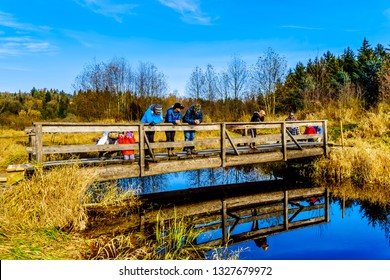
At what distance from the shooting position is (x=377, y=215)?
793 cm

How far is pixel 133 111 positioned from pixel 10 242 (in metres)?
24.1

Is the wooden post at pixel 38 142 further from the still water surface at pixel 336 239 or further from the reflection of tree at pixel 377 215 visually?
the reflection of tree at pixel 377 215

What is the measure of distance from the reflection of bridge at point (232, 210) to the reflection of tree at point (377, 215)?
2.99 ft

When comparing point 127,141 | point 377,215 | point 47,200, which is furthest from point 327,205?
point 47,200

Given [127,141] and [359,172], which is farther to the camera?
[359,172]

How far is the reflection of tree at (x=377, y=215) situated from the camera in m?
7.25

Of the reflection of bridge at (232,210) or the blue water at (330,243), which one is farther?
the reflection of bridge at (232,210)

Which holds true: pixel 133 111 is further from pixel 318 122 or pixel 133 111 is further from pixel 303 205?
pixel 303 205

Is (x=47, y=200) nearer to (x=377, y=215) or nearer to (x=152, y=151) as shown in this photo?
(x=152, y=151)

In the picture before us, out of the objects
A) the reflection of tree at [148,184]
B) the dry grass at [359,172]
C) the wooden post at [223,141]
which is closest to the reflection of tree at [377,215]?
the dry grass at [359,172]

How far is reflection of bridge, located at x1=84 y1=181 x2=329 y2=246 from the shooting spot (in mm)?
7028

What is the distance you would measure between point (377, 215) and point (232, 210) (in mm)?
3452

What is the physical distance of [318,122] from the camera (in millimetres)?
12562
